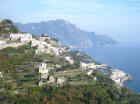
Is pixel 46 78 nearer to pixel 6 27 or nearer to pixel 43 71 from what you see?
pixel 43 71

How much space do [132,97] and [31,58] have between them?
9.27 m

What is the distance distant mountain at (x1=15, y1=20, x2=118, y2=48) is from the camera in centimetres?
11069

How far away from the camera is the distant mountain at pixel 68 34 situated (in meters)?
111

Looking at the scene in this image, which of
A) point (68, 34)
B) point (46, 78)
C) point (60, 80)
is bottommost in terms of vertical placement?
point (60, 80)

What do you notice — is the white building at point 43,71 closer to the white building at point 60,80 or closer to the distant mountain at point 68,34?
the white building at point 60,80

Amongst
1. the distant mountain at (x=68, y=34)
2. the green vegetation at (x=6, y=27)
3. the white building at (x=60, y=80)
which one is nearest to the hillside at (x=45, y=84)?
the white building at (x=60, y=80)

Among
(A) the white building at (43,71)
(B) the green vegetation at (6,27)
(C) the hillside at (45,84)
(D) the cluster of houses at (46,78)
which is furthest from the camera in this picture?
(B) the green vegetation at (6,27)

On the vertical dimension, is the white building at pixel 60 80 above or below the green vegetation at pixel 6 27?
below

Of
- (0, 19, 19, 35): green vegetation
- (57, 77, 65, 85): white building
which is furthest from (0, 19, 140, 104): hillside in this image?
(0, 19, 19, 35): green vegetation

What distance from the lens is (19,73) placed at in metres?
17.2

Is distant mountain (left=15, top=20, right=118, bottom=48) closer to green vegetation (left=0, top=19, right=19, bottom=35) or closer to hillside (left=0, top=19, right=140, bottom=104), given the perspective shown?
green vegetation (left=0, top=19, right=19, bottom=35)

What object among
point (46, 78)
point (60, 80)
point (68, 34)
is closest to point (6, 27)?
point (46, 78)

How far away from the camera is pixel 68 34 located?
124 m

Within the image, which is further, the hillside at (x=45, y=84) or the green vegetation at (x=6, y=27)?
the green vegetation at (x=6, y=27)
